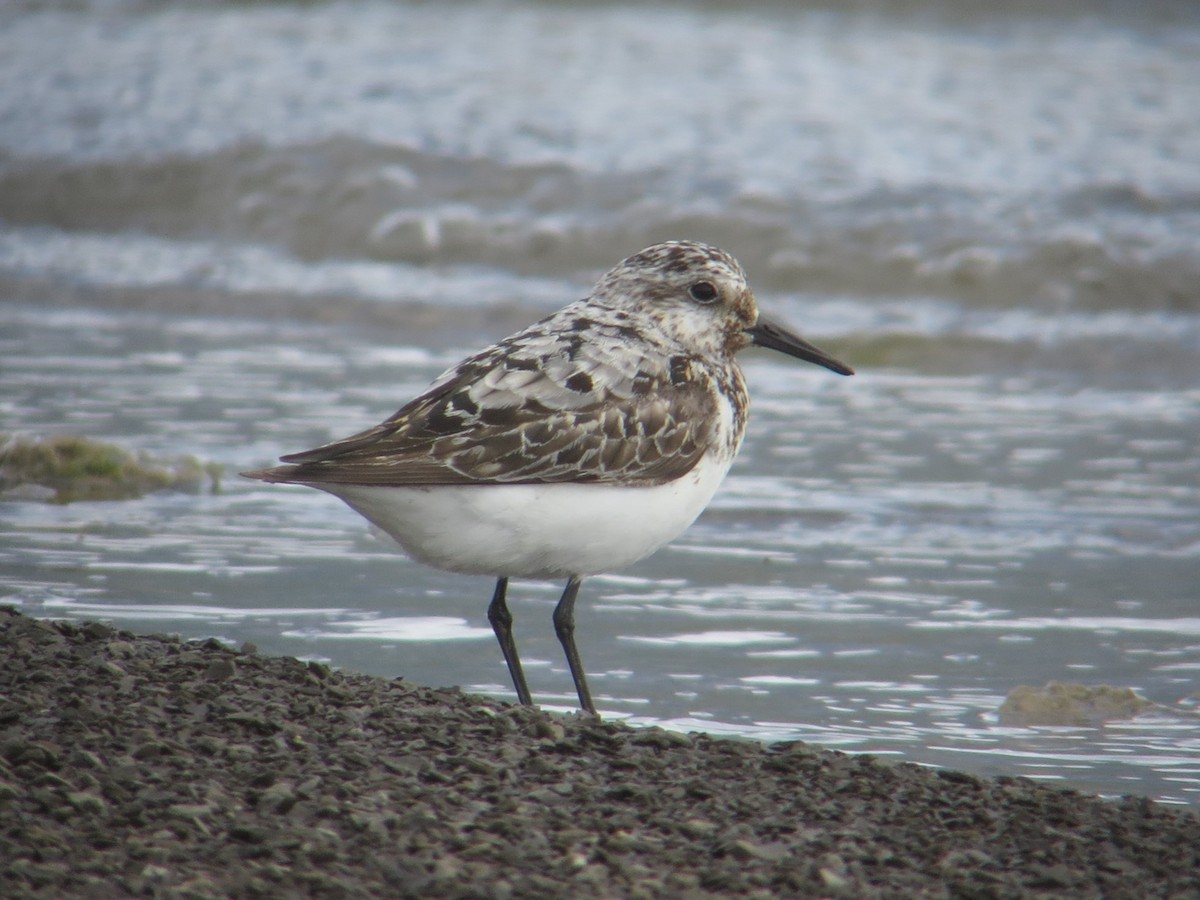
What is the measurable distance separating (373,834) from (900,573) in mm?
3504

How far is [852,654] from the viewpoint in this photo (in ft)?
17.9

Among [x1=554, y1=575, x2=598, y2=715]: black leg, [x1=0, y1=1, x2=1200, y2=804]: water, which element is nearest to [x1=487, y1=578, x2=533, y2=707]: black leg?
[x1=554, y1=575, x2=598, y2=715]: black leg

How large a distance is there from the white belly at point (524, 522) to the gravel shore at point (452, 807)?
43cm

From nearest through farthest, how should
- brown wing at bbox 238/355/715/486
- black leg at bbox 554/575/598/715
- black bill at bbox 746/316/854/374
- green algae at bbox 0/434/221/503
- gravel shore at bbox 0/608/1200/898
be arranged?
gravel shore at bbox 0/608/1200/898
brown wing at bbox 238/355/715/486
black leg at bbox 554/575/598/715
black bill at bbox 746/316/854/374
green algae at bbox 0/434/221/503

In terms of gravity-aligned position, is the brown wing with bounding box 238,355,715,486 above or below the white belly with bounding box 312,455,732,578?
above

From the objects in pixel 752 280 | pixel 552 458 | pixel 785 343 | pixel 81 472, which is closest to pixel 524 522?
pixel 552 458

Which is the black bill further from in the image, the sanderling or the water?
the water

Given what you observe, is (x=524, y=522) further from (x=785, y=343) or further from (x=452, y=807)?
(x=785, y=343)

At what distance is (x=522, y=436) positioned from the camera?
15.1 ft

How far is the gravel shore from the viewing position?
10.6 ft

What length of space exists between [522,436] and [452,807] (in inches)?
52.9

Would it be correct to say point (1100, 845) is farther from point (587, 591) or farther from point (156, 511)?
point (156, 511)

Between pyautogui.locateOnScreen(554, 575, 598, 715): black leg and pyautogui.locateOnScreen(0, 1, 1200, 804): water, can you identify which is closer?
pyautogui.locateOnScreen(554, 575, 598, 715): black leg

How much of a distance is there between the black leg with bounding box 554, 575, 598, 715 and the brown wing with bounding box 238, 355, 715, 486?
41cm
